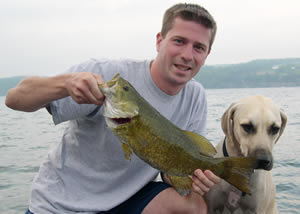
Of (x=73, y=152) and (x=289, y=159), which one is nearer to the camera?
(x=73, y=152)

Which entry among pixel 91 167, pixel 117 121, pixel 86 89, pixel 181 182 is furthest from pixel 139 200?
pixel 86 89

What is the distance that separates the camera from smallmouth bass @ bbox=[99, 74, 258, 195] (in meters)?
2.50

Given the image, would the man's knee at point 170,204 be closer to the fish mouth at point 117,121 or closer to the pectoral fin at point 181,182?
the pectoral fin at point 181,182

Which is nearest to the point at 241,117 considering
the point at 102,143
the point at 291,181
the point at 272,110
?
the point at 272,110

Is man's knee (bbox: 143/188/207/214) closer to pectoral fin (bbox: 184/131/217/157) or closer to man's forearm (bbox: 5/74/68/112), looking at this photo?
pectoral fin (bbox: 184/131/217/157)

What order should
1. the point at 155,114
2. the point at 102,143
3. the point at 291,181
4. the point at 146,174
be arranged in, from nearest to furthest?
the point at 155,114 → the point at 102,143 → the point at 146,174 → the point at 291,181

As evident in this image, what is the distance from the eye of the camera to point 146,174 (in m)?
3.86

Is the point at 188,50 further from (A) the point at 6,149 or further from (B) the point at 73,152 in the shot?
(A) the point at 6,149

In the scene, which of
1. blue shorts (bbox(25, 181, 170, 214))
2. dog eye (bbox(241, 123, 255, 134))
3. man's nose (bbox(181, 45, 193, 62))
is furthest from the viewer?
dog eye (bbox(241, 123, 255, 134))

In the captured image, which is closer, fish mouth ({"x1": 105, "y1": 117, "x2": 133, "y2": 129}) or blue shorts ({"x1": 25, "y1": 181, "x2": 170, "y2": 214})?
fish mouth ({"x1": 105, "y1": 117, "x2": 133, "y2": 129})

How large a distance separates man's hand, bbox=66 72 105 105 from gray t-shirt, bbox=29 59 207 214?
76 cm

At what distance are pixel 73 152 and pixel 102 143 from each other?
348 millimetres

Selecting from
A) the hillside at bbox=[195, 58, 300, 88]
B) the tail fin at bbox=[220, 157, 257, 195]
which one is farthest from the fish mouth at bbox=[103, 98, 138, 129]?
the hillside at bbox=[195, 58, 300, 88]

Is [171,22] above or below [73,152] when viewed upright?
above
